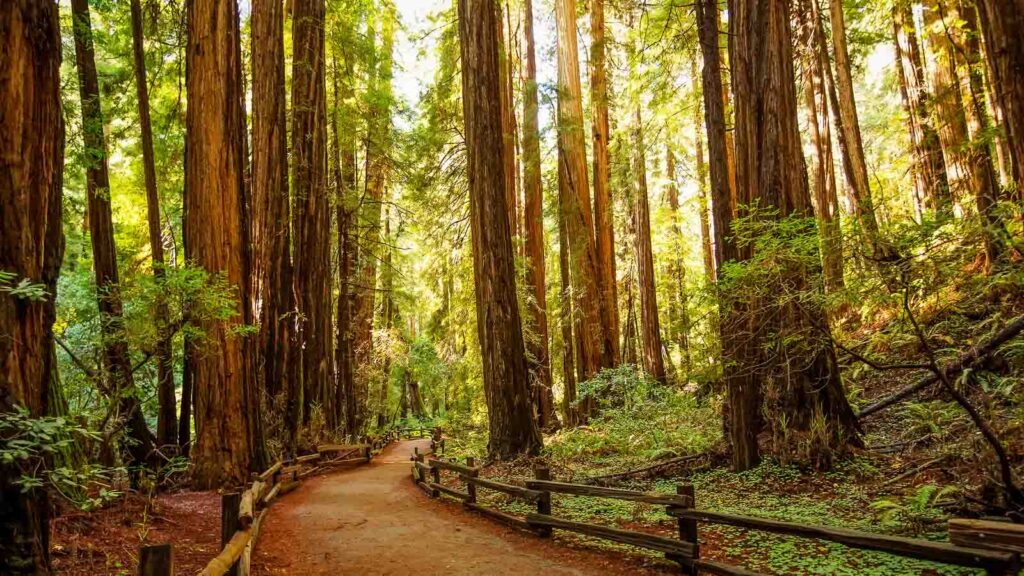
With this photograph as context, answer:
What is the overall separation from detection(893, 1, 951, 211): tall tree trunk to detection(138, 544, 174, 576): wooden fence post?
13.6 m

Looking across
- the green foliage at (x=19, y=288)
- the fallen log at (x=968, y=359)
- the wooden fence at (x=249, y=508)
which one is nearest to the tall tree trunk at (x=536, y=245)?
the wooden fence at (x=249, y=508)

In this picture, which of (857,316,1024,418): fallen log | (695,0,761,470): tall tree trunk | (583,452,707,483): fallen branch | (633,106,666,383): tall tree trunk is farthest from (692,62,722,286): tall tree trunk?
(583,452,707,483): fallen branch

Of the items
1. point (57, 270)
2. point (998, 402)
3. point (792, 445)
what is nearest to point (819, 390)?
point (792, 445)

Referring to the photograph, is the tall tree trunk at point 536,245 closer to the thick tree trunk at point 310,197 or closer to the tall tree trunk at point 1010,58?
the thick tree trunk at point 310,197

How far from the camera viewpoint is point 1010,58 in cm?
586

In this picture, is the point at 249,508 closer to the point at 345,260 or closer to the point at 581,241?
the point at 581,241

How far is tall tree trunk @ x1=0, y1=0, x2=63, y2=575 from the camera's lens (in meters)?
3.59

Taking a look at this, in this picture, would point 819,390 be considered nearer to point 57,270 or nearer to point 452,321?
point 57,270

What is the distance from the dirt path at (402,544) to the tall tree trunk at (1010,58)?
5.55 metres

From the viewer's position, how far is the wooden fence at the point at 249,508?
3000 mm

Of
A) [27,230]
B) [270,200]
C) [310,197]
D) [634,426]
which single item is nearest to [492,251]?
[634,426]

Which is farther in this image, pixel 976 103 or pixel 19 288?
pixel 976 103

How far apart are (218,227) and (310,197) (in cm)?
659

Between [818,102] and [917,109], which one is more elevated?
[818,102]
